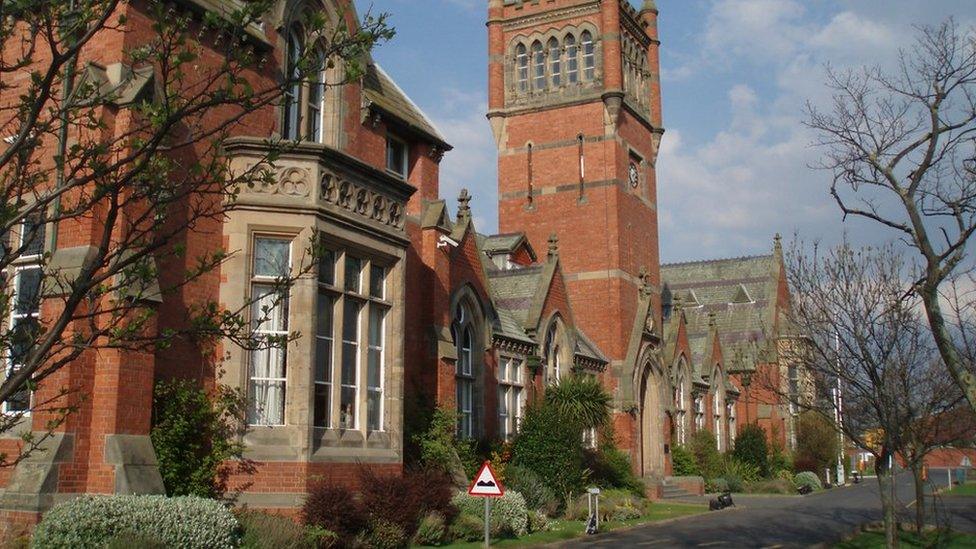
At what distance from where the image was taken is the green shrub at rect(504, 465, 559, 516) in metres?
24.4

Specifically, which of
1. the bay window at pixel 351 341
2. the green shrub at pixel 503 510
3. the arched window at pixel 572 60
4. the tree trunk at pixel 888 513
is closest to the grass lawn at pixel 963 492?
the arched window at pixel 572 60

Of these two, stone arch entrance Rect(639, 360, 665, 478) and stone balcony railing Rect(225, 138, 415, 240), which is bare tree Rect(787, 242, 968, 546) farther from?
stone arch entrance Rect(639, 360, 665, 478)

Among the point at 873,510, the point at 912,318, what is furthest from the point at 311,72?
the point at 873,510

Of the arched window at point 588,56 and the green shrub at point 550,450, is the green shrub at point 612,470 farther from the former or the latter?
the arched window at point 588,56

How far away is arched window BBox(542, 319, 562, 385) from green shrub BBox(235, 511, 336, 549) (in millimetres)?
17355

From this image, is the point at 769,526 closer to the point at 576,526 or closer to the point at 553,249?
the point at 576,526

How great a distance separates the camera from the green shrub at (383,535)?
→ 52.9 ft

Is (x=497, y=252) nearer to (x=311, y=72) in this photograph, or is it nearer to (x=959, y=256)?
(x=959, y=256)

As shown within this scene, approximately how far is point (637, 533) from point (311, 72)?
18.6m

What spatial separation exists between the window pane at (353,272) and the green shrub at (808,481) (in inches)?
1447

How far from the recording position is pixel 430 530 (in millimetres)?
17406

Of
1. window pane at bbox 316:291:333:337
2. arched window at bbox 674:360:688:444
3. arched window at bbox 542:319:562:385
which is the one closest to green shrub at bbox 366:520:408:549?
window pane at bbox 316:291:333:337

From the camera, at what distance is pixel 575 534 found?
2177 cm

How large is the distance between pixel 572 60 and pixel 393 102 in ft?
72.1
